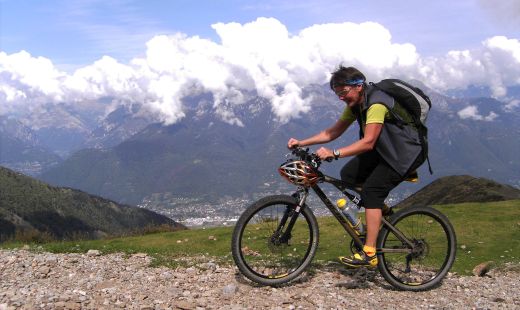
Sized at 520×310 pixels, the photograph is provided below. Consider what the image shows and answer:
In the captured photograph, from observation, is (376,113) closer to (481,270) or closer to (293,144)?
(293,144)

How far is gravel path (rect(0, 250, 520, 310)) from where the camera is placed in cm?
698

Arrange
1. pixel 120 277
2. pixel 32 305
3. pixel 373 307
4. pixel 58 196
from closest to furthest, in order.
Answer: pixel 32 305, pixel 373 307, pixel 120 277, pixel 58 196

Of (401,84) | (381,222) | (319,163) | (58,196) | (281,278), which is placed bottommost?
(58,196)

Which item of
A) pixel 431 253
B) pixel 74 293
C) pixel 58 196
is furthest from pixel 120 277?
pixel 58 196

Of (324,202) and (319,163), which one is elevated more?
(319,163)

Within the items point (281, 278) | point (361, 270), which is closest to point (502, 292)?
point (361, 270)

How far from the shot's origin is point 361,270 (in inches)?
362

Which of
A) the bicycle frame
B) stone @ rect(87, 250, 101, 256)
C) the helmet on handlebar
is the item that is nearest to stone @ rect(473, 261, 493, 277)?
the bicycle frame

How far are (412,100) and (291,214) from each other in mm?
2798

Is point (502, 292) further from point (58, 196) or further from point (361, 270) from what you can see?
point (58, 196)

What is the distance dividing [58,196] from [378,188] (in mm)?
206089

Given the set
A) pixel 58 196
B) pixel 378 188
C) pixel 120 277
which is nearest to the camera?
pixel 378 188

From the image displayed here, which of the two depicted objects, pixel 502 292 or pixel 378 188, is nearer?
pixel 378 188

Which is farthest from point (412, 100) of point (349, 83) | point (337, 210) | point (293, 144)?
point (337, 210)
